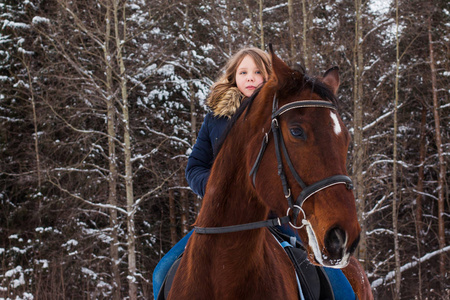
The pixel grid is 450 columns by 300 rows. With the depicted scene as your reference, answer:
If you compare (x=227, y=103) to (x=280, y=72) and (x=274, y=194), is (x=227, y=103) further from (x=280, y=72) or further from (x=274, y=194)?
(x=274, y=194)

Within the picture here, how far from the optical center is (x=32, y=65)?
48.6 feet

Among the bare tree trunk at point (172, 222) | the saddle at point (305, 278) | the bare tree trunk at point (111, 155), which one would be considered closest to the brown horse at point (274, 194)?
the saddle at point (305, 278)

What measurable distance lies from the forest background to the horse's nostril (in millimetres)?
10487

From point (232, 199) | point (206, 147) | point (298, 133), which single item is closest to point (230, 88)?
point (206, 147)

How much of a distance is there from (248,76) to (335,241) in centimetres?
172

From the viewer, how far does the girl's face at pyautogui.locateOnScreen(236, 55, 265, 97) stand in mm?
3123

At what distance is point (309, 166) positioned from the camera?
191 cm

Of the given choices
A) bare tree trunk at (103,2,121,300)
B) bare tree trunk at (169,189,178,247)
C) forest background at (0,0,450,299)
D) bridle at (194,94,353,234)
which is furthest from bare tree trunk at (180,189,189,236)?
bridle at (194,94,353,234)

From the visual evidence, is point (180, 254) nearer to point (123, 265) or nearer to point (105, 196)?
point (105, 196)

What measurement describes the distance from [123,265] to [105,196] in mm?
4245

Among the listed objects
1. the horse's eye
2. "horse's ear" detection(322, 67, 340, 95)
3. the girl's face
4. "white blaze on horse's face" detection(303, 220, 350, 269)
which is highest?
the girl's face

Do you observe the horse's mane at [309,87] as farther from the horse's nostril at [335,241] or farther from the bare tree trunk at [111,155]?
the bare tree trunk at [111,155]

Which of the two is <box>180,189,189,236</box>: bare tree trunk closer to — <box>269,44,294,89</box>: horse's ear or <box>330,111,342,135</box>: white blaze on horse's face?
<box>269,44,294,89</box>: horse's ear

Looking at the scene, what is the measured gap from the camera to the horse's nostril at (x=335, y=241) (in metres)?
1.75
